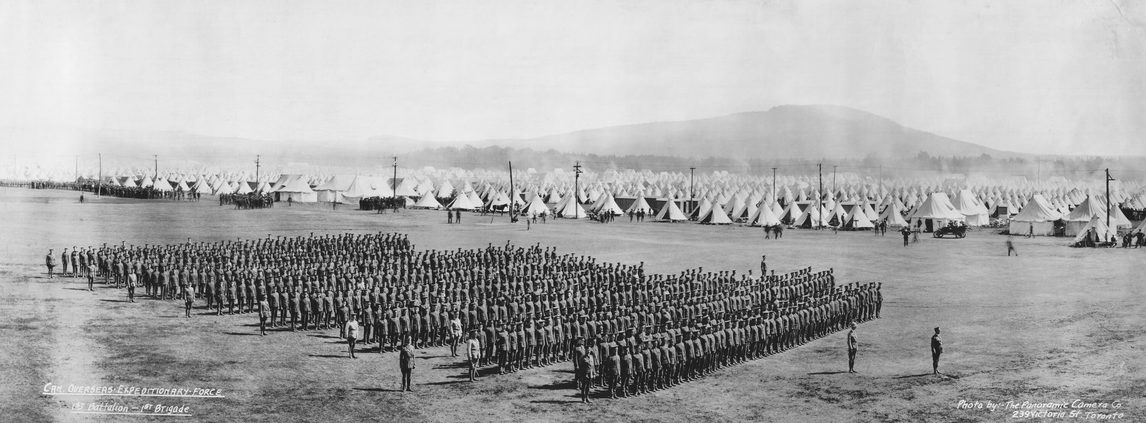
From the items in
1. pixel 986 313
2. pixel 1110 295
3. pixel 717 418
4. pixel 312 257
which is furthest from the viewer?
pixel 312 257

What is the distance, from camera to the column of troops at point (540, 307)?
16.2 m

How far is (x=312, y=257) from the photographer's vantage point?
2962 cm

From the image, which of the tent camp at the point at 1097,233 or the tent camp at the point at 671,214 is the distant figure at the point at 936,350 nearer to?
the tent camp at the point at 1097,233

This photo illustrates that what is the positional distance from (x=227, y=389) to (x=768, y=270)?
911 inches

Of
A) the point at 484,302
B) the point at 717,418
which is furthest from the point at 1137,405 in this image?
the point at 484,302

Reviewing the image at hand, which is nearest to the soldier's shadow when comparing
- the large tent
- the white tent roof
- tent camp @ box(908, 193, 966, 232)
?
tent camp @ box(908, 193, 966, 232)

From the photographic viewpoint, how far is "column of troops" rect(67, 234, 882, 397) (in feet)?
53.1

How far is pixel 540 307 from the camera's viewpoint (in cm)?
2047

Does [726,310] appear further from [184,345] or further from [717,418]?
[184,345]

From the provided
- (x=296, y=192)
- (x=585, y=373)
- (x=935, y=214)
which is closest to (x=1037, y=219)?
(x=935, y=214)

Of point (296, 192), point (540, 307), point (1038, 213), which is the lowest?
point (540, 307)

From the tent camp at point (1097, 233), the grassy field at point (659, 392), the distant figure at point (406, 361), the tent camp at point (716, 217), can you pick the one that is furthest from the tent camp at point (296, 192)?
the distant figure at point (406, 361)

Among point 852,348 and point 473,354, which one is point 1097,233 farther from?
point 473,354

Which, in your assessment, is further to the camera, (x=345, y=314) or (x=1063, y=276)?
(x=1063, y=276)
